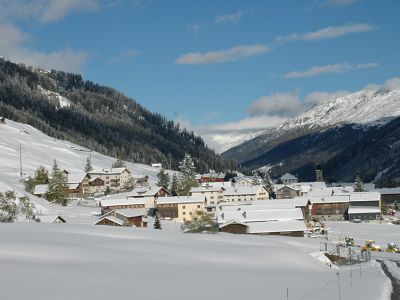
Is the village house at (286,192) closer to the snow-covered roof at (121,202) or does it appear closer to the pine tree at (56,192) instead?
the snow-covered roof at (121,202)

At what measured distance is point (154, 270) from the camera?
1131 inches

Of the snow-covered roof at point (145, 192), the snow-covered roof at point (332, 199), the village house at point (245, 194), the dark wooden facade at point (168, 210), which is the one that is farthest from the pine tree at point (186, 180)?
the snow-covered roof at point (332, 199)

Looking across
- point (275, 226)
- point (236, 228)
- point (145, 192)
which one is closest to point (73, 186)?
point (145, 192)

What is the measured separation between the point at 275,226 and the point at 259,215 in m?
8.10

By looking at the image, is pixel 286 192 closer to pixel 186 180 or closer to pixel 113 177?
pixel 186 180

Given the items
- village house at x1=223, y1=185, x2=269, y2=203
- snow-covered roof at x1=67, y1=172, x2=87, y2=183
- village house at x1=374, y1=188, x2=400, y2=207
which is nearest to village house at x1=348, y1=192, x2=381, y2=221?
village house at x1=223, y1=185, x2=269, y2=203

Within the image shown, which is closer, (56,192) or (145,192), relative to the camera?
(56,192)

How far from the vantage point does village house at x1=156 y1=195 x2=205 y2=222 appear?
113 m

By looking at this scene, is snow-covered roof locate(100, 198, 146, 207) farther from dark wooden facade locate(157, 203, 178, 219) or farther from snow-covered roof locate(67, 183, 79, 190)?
snow-covered roof locate(67, 183, 79, 190)

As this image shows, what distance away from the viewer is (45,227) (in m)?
43.7

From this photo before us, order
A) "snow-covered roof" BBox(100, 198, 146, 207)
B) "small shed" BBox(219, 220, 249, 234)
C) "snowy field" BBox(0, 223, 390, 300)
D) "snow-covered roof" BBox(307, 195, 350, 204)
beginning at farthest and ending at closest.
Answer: "snow-covered roof" BBox(307, 195, 350, 204), "snow-covered roof" BBox(100, 198, 146, 207), "small shed" BBox(219, 220, 249, 234), "snowy field" BBox(0, 223, 390, 300)

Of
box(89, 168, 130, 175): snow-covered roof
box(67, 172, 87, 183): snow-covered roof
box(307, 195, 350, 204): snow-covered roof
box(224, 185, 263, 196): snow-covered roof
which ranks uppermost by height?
box(89, 168, 130, 175): snow-covered roof

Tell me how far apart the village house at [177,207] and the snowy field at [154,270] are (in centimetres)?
6865

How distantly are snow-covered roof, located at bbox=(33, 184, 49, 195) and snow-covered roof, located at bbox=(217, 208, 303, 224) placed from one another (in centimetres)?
4476
